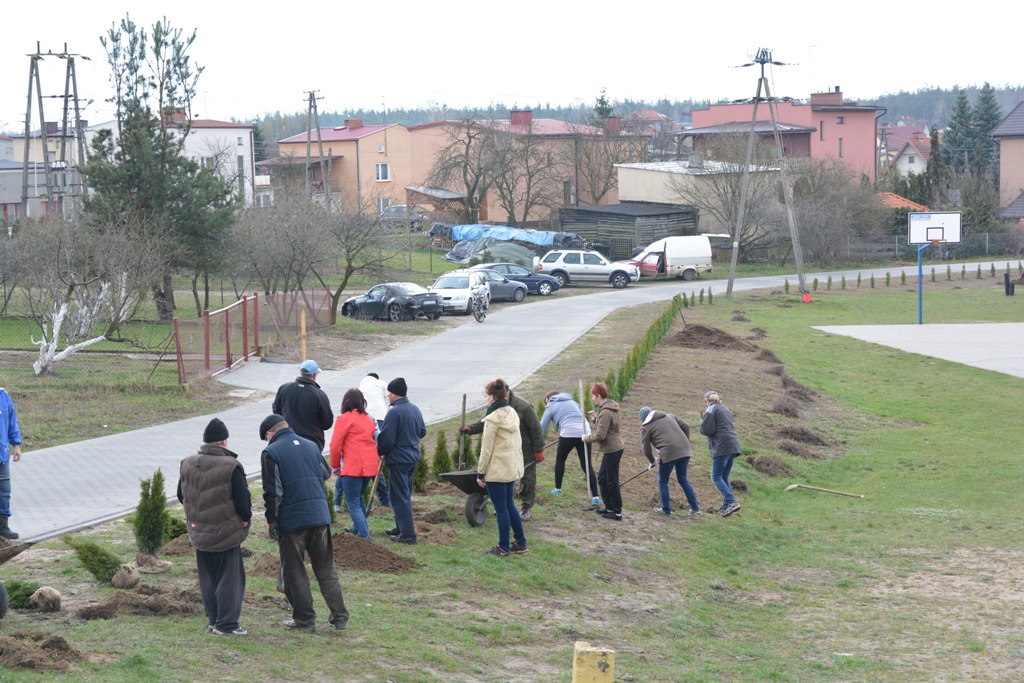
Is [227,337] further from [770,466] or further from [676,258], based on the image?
[676,258]

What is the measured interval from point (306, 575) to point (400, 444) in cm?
261

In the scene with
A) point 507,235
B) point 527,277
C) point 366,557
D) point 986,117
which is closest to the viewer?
point 366,557

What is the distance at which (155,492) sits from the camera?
32.0 ft

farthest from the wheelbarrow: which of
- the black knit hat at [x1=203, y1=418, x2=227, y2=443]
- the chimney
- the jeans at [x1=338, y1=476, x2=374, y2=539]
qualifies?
the chimney

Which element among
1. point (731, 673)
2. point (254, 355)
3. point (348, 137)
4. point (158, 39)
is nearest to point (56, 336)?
point (254, 355)

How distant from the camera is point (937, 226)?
160 ft

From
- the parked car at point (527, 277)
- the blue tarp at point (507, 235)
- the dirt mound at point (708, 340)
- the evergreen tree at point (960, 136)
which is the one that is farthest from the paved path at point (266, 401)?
the evergreen tree at point (960, 136)

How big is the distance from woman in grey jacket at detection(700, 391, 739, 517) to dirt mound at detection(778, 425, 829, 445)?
19.6 feet

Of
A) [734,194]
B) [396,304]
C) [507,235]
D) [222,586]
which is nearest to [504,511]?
[222,586]

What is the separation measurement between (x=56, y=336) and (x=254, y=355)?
5.28 meters

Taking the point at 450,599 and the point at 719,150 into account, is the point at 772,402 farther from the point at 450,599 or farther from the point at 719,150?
the point at 719,150

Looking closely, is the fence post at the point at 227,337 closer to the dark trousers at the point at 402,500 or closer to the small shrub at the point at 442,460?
the small shrub at the point at 442,460

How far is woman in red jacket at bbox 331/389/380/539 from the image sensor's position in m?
10.6

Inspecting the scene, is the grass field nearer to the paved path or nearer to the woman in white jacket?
the woman in white jacket
